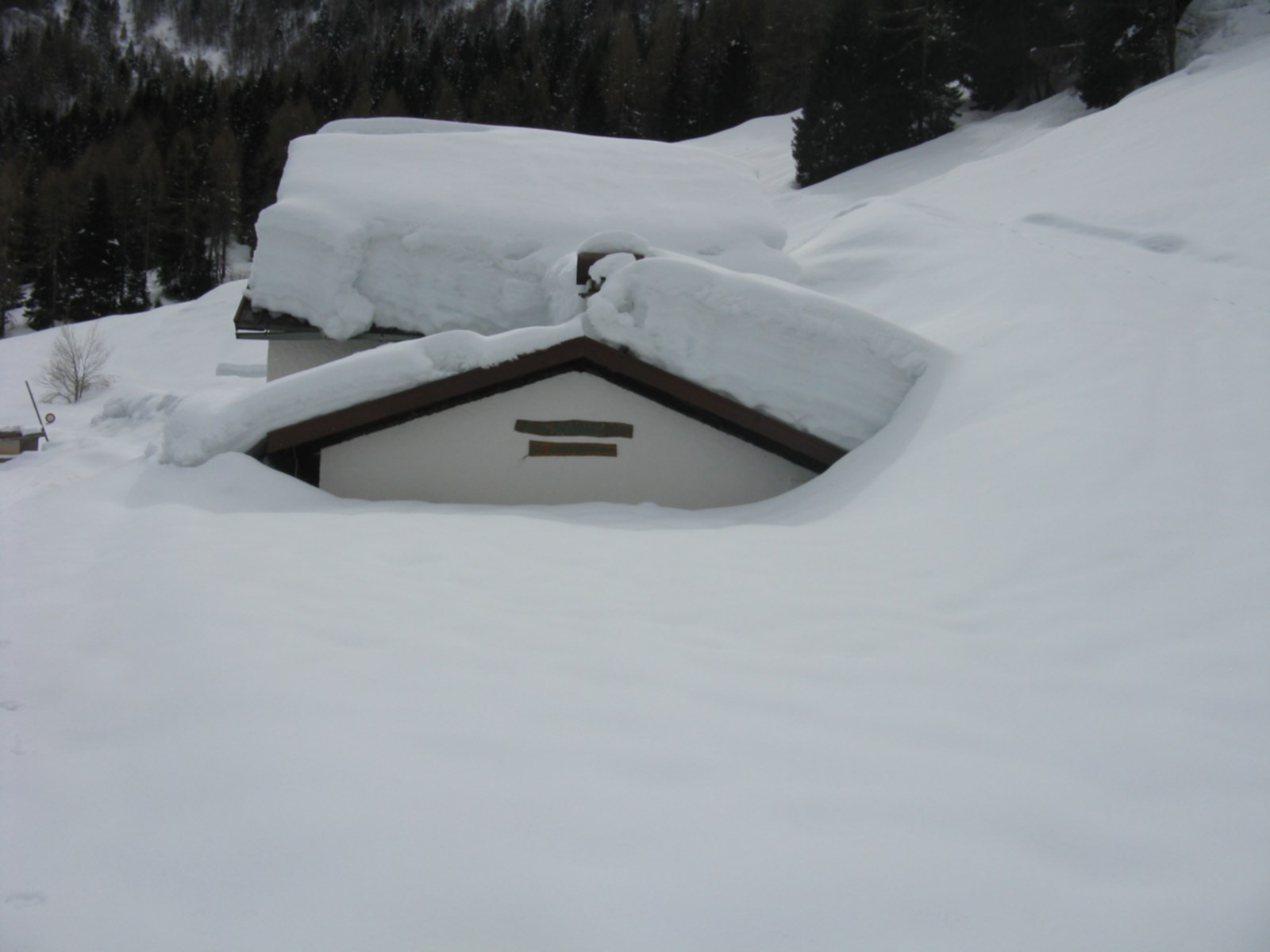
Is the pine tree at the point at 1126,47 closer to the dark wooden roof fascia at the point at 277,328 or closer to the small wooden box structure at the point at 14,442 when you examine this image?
the dark wooden roof fascia at the point at 277,328

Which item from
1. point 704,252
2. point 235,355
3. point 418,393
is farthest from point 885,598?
point 235,355

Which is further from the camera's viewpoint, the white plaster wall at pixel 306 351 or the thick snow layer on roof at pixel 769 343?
the white plaster wall at pixel 306 351

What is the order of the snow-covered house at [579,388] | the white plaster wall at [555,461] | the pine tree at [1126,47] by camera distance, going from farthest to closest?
the pine tree at [1126,47]
the white plaster wall at [555,461]
the snow-covered house at [579,388]

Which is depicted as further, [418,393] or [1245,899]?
[418,393]

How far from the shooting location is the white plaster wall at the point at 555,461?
5543mm

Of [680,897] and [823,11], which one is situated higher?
[823,11]

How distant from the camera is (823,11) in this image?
119 feet

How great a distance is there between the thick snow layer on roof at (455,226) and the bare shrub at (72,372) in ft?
55.9

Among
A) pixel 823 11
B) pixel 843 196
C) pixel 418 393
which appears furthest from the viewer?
pixel 823 11

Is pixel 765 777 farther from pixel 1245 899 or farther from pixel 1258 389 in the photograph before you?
pixel 1258 389

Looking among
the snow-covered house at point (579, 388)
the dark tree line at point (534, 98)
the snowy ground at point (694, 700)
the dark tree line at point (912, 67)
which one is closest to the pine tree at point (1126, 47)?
the dark tree line at point (534, 98)

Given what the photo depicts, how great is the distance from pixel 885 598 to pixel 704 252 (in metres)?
5.73

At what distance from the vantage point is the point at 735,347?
217 inches

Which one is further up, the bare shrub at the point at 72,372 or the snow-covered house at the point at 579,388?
the snow-covered house at the point at 579,388
